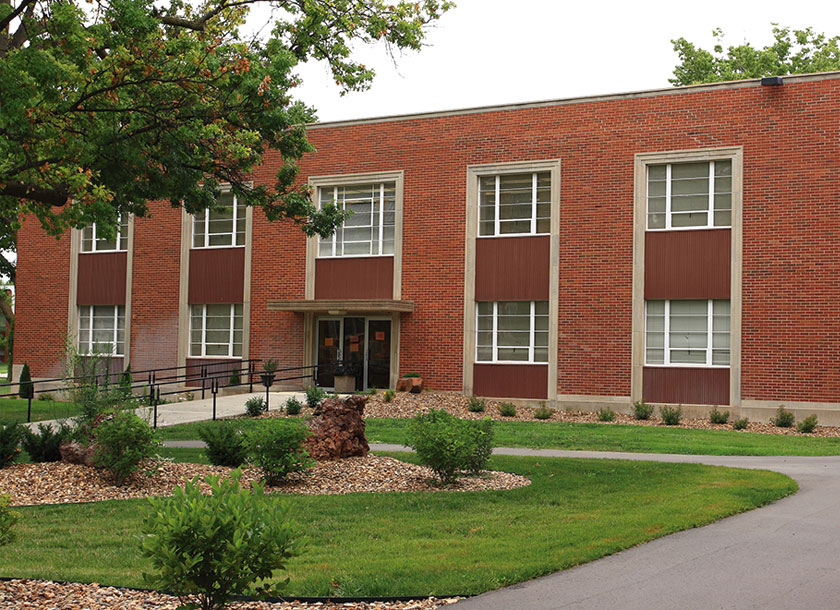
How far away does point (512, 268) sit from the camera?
2486cm

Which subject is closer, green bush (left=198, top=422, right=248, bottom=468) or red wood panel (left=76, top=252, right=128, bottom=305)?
green bush (left=198, top=422, right=248, bottom=468)

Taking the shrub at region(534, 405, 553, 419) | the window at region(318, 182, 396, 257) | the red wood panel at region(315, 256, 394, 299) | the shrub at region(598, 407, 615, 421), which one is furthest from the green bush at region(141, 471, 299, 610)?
the window at region(318, 182, 396, 257)

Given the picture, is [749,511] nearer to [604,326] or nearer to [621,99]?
[604,326]

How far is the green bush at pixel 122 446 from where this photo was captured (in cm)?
1120

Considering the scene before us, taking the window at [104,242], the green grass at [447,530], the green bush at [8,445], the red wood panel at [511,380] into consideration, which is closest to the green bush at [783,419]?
the red wood panel at [511,380]

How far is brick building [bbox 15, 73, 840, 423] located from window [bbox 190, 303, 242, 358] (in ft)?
0.16

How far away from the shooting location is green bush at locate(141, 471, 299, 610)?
4.95 meters

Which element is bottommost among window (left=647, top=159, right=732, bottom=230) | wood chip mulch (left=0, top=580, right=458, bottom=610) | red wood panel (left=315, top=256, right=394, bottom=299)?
wood chip mulch (left=0, top=580, right=458, bottom=610)

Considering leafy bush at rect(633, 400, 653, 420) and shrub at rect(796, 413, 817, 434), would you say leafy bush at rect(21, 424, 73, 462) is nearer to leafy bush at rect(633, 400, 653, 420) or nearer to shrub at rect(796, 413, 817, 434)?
leafy bush at rect(633, 400, 653, 420)

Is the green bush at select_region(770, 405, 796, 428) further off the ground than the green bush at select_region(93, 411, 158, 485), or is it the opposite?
the green bush at select_region(93, 411, 158, 485)

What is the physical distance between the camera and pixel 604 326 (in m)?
23.7

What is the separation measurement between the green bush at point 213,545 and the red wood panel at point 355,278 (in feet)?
69.3

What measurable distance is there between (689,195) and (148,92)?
14.9 metres

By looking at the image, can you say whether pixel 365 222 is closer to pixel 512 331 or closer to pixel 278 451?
pixel 512 331
